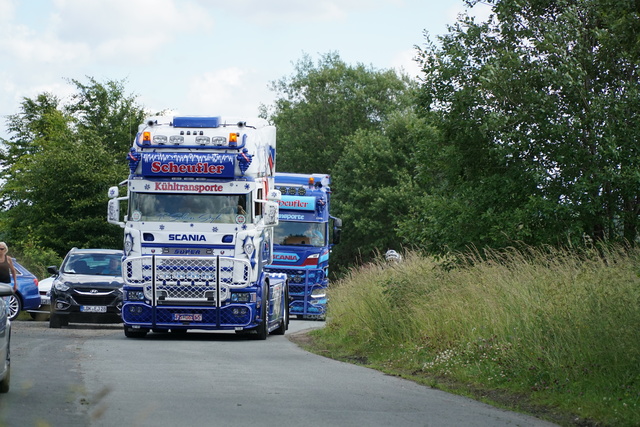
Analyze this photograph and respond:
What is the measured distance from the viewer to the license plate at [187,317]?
19344 millimetres

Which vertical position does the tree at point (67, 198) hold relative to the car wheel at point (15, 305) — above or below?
above

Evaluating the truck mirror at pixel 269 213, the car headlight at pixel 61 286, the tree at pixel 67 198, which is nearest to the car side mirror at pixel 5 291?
the truck mirror at pixel 269 213

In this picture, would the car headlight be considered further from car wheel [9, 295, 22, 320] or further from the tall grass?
the tall grass

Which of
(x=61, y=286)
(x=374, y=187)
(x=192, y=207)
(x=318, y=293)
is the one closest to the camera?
(x=192, y=207)

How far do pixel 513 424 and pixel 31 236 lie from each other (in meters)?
40.2

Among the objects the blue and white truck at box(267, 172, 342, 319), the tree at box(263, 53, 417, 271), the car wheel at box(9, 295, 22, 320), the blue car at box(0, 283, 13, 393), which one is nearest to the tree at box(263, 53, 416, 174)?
the tree at box(263, 53, 417, 271)

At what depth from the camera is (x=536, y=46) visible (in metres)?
20.0

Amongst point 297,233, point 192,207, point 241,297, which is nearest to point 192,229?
point 192,207

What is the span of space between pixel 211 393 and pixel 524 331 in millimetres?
3932

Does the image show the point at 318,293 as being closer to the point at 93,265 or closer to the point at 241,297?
the point at 93,265

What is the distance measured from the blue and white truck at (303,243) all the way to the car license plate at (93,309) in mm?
7864

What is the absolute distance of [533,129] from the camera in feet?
64.5

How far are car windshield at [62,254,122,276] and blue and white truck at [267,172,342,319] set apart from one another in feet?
21.1

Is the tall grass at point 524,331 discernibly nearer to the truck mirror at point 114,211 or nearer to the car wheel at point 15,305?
the truck mirror at point 114,211
